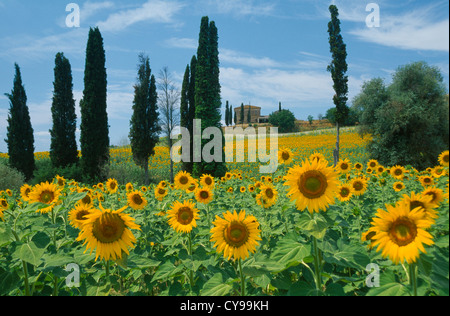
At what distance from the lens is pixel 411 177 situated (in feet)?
22.9

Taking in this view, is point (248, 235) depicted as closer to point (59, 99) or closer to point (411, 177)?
point (411, 177)

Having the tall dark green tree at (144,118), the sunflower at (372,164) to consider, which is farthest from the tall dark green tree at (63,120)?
the sunflower at (372,164)

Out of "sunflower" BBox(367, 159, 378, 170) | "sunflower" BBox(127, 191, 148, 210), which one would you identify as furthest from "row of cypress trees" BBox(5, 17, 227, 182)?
"sunflower" BBox(127, 191, 148, 210)

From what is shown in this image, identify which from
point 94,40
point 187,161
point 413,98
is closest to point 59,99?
point 94,40

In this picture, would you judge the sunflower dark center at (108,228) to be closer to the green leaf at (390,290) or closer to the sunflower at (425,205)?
the green leaf at (390,290)

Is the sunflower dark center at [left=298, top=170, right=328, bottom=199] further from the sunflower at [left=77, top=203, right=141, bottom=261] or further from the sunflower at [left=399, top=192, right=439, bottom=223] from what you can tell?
the sunflower at [left=77, top=203, right=141, bottom=261]

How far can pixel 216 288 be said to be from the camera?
173 centimetres

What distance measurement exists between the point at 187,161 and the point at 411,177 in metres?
20.7

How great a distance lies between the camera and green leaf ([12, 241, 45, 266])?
68.9 inches

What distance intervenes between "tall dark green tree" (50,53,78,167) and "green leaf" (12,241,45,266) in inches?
1033

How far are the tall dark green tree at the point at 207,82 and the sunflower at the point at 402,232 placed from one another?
72.7 ft

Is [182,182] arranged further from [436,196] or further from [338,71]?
[338,71]

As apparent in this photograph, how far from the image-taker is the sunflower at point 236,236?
196cm
